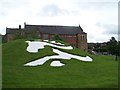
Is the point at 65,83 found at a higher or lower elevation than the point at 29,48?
lower

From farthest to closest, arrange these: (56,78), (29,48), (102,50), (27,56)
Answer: (102,50), (29,48), (27,56), (56,78)

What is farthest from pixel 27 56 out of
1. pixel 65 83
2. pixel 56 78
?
pixel 65 83

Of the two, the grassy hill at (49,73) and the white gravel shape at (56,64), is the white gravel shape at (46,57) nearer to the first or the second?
the white gravel shape at (56,64)

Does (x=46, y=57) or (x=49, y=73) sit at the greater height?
(x=46, y=57)

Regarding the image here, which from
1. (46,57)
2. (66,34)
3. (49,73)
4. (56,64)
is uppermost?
(66,34)

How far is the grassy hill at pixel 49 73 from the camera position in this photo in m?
25.1

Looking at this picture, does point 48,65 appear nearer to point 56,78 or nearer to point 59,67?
point 59,67

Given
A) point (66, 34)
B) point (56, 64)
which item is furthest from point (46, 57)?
point (66, 34)

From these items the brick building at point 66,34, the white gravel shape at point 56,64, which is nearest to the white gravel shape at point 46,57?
the white gravel shape at point 56,64

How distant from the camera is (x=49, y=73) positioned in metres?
31.0

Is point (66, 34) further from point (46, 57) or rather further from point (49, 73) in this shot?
point (49, 73)

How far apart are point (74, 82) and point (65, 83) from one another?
41.9 inches

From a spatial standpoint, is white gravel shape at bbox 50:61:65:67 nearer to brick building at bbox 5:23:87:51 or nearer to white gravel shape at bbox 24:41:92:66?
white gravel shape at bbox 24:41:92:66

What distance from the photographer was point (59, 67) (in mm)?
34062
